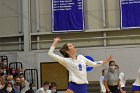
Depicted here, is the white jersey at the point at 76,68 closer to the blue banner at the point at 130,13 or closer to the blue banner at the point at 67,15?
the blue banner at the point at 130,13

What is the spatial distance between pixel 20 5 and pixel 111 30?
4.41 meters

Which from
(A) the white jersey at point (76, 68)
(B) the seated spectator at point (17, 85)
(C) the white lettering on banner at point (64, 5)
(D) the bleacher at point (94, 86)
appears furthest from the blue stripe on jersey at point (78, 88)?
(C) the white lettering on banner at point (64, 5)

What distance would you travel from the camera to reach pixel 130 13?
574 inches

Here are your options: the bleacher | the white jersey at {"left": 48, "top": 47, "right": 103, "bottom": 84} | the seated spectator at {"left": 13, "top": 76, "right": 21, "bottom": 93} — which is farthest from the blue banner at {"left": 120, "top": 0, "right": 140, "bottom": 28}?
the white jersey at {"left": 48, "top": 47, "right": 103, "bottom": 84}

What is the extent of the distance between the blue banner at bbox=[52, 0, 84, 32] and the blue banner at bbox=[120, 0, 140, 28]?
181 cm

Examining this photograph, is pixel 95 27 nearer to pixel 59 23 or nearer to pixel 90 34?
pixel 90 34

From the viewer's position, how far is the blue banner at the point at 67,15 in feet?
49.0

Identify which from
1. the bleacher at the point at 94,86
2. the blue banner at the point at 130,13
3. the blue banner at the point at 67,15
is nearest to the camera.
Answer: the bleacher at the point at 94,86

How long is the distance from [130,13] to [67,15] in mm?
2763

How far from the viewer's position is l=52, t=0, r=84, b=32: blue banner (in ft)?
49.0

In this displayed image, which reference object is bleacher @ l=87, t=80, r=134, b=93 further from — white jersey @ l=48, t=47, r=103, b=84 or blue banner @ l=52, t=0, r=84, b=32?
white jersey @ l=48, t=47, r=103, b=84

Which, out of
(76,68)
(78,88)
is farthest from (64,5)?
(78,88)

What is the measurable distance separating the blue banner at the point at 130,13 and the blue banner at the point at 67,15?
1.81 metres

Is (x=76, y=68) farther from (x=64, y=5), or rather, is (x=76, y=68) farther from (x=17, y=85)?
(x=64, y=5)
